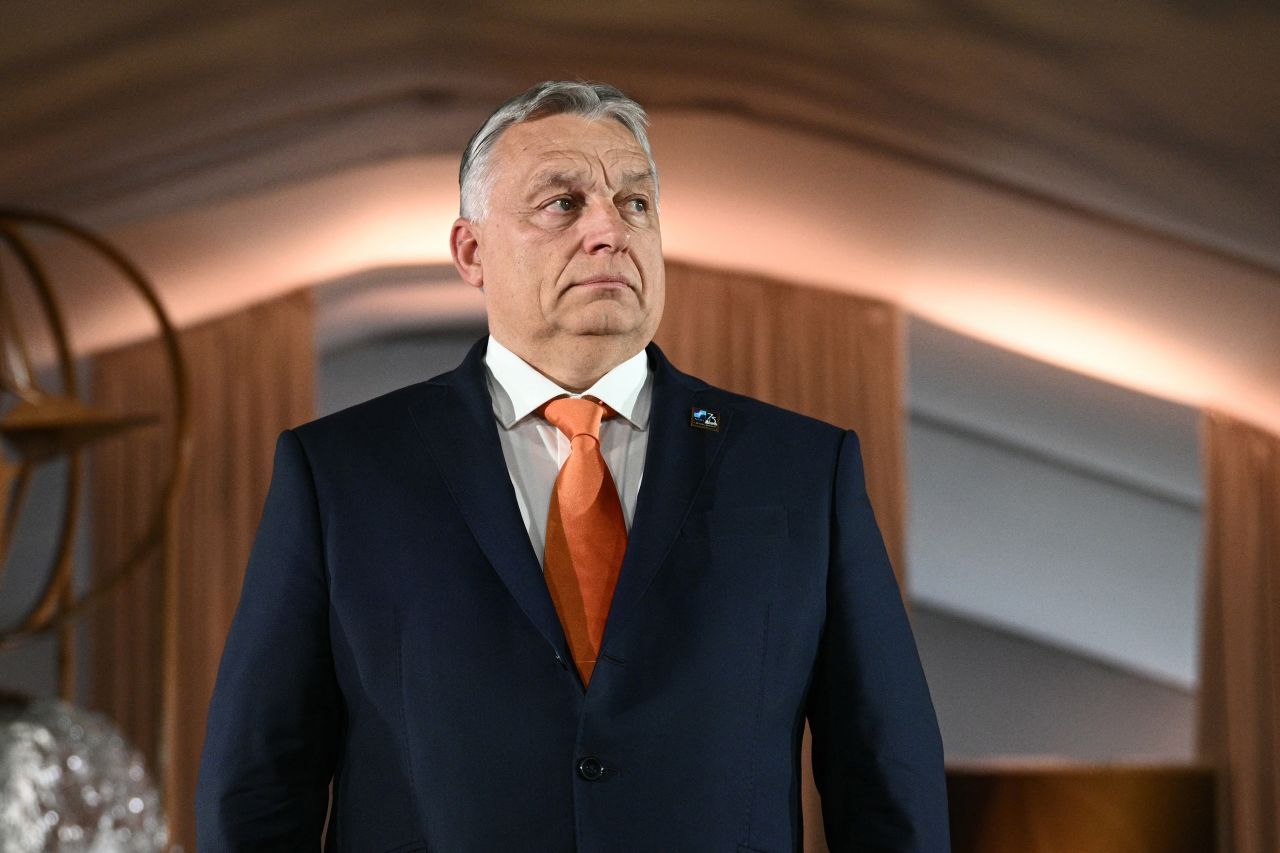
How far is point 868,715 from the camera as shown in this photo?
56.5 inches

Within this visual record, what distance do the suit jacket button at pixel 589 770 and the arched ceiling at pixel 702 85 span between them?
2.89 meters

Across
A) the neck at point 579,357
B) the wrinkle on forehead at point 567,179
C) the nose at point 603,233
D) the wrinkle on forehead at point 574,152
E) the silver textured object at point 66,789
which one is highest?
the wrinkle on forehead at point 574,152

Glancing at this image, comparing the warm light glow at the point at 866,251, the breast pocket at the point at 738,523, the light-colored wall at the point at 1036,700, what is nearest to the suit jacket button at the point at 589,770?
the breast pocket at the point at 738,523

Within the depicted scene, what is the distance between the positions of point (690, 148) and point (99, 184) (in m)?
1.93

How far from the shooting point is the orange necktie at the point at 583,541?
55.7 inches

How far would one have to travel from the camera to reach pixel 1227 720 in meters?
6.71

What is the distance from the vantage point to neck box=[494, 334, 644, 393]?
4.83 feet

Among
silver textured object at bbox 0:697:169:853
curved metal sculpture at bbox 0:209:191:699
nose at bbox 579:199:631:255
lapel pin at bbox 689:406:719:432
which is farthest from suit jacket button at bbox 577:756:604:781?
curved metal sculpture at bbox 0:209:191:699

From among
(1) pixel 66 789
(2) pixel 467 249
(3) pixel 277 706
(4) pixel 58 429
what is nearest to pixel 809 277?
(4) pixel 58 429

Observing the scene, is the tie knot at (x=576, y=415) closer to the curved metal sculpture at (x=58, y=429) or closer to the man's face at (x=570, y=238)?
the man's face at (x=570, y=238)

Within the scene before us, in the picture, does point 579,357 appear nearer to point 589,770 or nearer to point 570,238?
point 570,238

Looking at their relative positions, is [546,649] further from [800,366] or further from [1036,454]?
[1036,454]

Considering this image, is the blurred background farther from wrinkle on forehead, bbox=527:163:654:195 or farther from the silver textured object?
wrinkle on forehead, bbox=527:163:654:195

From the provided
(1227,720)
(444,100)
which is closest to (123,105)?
(444,100)
